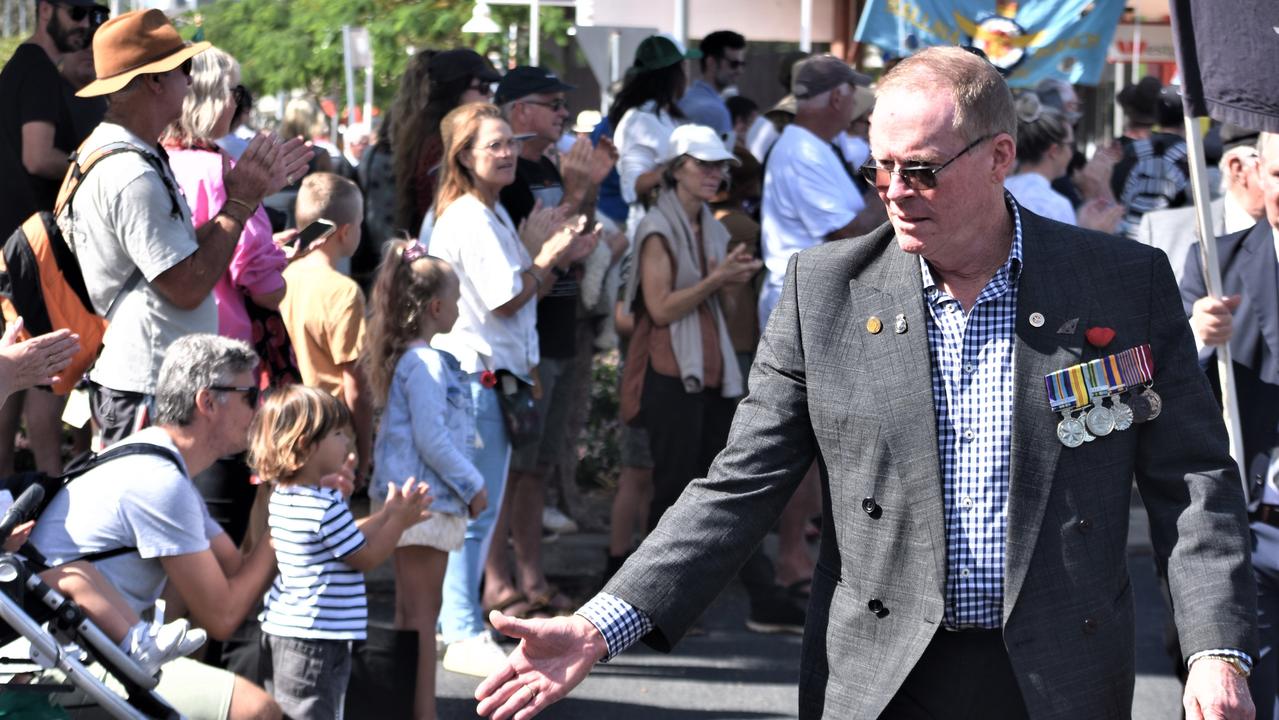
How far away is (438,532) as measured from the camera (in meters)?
5.79

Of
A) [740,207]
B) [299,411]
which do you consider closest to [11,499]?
[299,411]

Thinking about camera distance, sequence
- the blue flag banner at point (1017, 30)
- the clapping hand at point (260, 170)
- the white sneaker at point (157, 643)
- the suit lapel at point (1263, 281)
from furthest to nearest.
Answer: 1. the blue flag banner at point (1017, 30)
2. the clapping hand at point (260, 170)
3. the suit lapel at point (1263, 281)
4. the white sneaker at point (157, 643)

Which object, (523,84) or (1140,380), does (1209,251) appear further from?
(523,84)

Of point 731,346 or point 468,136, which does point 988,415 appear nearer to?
point 468,136

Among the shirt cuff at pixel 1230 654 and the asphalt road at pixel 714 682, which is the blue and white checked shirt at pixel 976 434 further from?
the asphalt road at pixel 714 682

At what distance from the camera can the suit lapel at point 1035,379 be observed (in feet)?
9.59

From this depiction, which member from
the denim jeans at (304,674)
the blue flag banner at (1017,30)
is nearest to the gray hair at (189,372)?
the denim jeans at (304,674)

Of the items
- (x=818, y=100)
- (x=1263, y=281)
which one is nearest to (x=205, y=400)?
(x=1263, y=281)

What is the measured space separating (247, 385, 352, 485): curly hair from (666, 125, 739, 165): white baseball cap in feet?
8.47

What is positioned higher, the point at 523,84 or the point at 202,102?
the point at 202,102

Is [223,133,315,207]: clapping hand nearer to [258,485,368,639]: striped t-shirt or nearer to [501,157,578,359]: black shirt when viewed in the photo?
[258,485,368,639]: striped t-shirt

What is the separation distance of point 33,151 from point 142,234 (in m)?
1.46

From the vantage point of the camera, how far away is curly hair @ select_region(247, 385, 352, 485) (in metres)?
5.02

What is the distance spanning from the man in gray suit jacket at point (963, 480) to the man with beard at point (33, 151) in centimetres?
408
